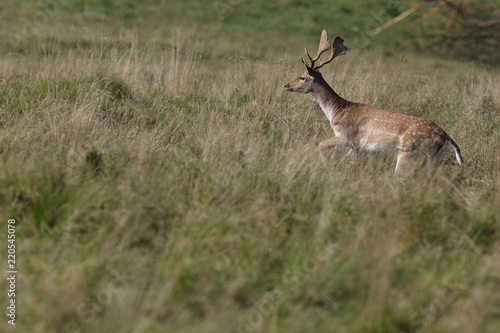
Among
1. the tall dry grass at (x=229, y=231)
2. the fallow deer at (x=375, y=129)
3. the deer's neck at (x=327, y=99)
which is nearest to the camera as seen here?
the tall dry grass at (x=229, y=231)

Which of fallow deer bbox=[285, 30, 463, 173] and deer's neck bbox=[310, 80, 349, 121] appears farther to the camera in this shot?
deer's neck bbox=[310, 80, 349, 121]

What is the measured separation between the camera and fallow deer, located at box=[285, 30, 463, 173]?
625cm

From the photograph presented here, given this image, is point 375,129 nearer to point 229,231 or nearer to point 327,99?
point 327,99

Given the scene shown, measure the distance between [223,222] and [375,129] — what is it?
2.81m

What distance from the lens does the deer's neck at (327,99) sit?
280 inches

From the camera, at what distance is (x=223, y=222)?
4301 mm

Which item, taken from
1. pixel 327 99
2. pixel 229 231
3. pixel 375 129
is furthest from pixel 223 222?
pixel 327 99

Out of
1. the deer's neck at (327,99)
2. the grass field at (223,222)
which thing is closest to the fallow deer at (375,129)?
the deer's neck at (327,99)

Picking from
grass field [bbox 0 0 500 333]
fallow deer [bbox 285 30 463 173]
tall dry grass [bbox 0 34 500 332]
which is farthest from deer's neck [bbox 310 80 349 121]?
tall dry grass [bbox 0 34 500 332]

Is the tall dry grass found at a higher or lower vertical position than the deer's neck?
lower

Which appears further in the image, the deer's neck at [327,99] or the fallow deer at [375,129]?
the deer's neck at [327,99]

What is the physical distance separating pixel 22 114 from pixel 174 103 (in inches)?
77.5

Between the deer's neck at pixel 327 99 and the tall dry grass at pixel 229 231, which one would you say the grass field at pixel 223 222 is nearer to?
the tall dry grass at pixel 229 231

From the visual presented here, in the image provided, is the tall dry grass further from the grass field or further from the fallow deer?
the fallow deer
